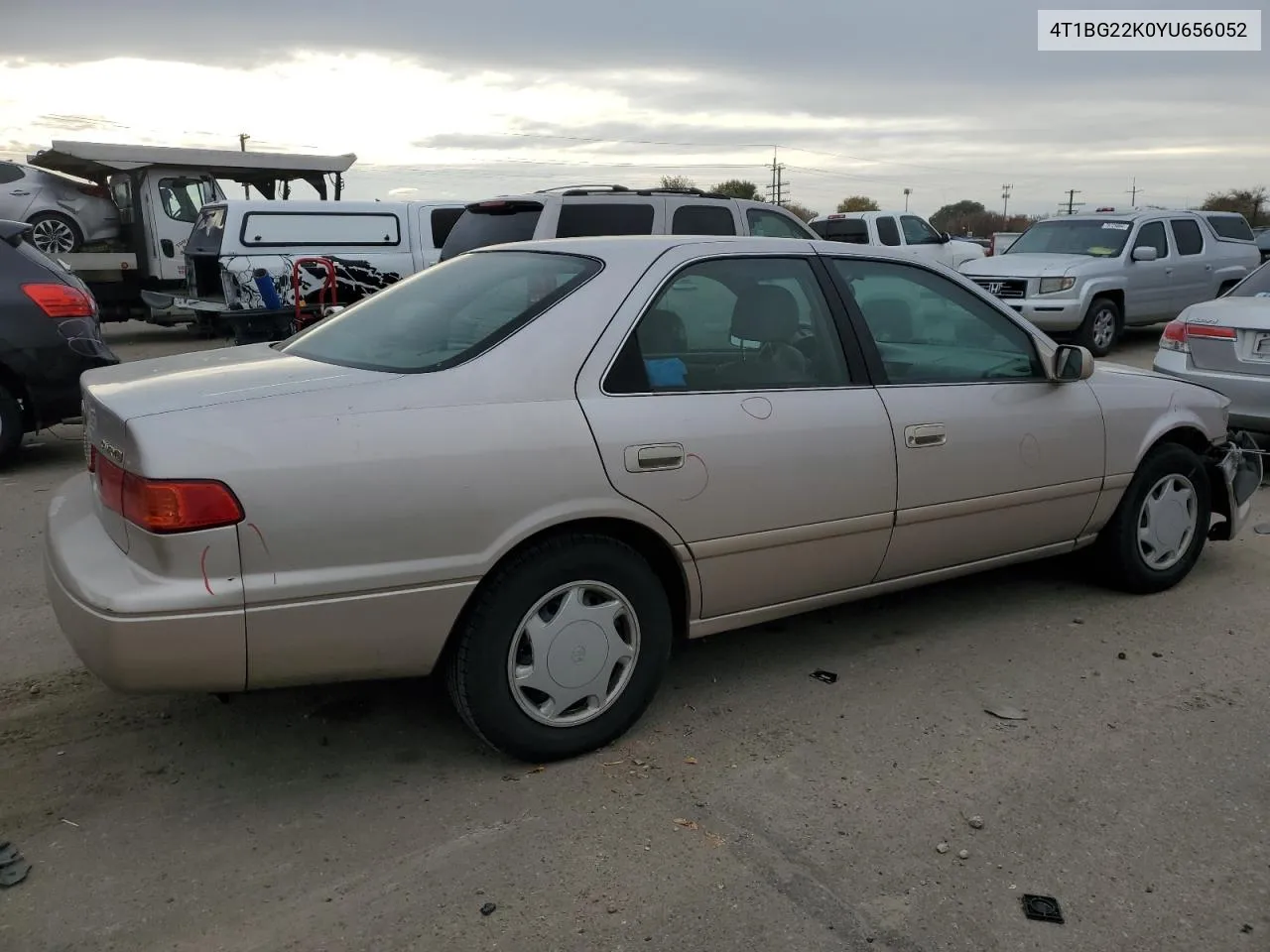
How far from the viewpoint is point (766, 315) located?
364cm

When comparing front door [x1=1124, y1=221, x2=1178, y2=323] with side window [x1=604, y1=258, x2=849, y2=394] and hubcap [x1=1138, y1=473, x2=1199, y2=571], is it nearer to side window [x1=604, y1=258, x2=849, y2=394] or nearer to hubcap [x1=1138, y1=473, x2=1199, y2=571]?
hubcap [x1=1138, y1=473, x2=1199, y2=571]

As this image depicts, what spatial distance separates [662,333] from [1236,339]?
16.9 ft

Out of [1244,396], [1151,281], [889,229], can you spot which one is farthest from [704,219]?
[889,229]

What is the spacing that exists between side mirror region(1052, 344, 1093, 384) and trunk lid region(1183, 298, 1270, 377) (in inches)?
130

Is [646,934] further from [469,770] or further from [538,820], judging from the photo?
[469,770]

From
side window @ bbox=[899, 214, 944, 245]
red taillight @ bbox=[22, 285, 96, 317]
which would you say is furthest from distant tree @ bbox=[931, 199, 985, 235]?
red taillight @ bbox=[22, 285, 96, 317]

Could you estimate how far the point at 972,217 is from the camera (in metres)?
66.1

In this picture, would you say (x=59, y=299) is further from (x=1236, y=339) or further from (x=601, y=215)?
(x=1236, y=339)

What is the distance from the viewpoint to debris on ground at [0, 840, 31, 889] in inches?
103

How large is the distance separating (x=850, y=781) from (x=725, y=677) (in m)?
0.82

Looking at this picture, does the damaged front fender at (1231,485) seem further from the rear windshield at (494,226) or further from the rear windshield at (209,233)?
the rear windshield at (209,233)

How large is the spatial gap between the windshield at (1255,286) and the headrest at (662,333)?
5.78m

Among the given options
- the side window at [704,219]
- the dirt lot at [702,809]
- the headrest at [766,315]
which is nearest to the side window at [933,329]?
the headrest at [766,315]

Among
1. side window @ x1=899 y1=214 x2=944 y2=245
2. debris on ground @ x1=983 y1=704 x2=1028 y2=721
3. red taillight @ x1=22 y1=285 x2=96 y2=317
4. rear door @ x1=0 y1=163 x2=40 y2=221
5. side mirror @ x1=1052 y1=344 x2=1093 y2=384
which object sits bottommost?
debris on ground @ x1=983 y1=704 x2=1028 y2=721
